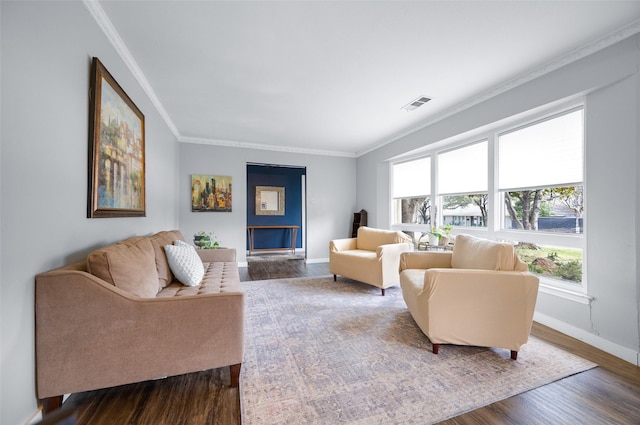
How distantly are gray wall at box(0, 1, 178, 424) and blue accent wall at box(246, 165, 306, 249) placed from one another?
549 centimetres

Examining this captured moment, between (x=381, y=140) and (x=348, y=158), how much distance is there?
1255 millimetres

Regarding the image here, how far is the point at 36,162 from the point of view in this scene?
4.25ft

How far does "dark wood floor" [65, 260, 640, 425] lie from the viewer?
4.58 feet

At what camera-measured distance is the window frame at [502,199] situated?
7.92 ft

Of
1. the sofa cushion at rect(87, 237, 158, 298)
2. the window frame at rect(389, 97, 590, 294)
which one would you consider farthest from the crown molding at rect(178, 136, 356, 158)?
the sofa cushion at rect(87, 237, 158, 298)

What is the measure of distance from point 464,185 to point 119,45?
4.25 metres

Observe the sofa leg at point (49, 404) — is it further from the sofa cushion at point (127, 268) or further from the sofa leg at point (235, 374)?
the sofa leg at point (235, 374)

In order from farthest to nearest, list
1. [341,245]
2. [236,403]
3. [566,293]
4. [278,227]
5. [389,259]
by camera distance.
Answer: [278,227] < [341,245] < [389,259] < [566,293] < [236,403]

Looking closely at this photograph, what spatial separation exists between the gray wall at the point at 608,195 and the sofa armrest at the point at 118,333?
293 centimetres

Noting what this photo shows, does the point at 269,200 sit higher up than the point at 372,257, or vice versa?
the point at 269,200

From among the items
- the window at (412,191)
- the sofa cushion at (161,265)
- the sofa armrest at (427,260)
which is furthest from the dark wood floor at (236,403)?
the window at (412,191)

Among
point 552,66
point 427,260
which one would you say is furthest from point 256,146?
point 552,66

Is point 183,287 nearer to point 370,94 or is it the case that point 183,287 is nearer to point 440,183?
point 370,94

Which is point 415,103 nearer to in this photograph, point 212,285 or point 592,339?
point 592,339
